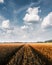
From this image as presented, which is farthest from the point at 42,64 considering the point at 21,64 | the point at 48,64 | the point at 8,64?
the point at 8,64

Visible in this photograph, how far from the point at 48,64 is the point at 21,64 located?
3.51 m

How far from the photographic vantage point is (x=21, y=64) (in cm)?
1927

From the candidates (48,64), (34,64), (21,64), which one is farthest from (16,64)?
(48,64)

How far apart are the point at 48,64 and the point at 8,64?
5.02 metres

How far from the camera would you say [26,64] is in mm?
19203

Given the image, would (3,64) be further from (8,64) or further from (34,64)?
(34,64)

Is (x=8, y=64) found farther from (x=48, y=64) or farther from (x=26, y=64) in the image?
(x=48, y=64)

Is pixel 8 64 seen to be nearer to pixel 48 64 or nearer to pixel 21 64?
pixel 21 64

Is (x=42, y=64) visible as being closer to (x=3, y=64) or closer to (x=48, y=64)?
(x=48, y=64)

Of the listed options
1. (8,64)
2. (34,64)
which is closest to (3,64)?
(8,64)

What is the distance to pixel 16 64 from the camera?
19.5 metres

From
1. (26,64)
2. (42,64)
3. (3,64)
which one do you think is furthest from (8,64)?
(42,64)

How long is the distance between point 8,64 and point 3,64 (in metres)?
0.73

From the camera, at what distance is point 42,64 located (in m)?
19.8
